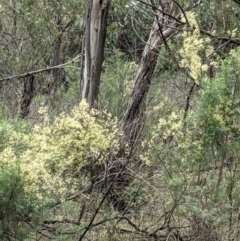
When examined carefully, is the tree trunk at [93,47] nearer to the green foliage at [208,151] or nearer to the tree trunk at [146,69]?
the tree trunk at [146,69]

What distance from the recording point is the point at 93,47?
7129 millimetres

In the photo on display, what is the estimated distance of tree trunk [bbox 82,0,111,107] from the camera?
7.02 metres

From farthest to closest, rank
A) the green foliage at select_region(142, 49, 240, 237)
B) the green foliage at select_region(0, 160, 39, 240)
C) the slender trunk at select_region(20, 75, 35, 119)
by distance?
the slender trunk at select_region(20, 75, 35, 119)
the green foliage at select_region(142, 49, 240, 237)
the green foliage at select_region(0, 160, 39, 240)

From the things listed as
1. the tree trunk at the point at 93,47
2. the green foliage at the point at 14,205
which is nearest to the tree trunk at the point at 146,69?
the tree trunk at the point at 93,47

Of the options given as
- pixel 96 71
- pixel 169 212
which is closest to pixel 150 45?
pixel 96 71

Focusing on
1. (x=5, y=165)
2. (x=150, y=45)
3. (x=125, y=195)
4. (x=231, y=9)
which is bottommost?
(x=125, y=195)

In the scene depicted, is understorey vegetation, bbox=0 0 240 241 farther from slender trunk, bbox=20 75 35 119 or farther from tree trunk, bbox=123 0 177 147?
slender trunk, bbox=20 75 35 119

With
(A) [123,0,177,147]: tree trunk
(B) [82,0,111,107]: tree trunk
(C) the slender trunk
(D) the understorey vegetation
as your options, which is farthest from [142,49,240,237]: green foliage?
(C) the slender trunk

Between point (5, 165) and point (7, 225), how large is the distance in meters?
0.46

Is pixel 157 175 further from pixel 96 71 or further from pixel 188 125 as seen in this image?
pixel 96 71

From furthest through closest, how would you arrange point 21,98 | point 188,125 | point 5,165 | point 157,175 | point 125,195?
point 21,98, point 125,195, point 157,175, point 188,125, point 5,165

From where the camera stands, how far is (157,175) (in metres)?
5.47

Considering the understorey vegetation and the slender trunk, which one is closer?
the understorey vegetation

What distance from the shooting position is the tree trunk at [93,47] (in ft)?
23.0
